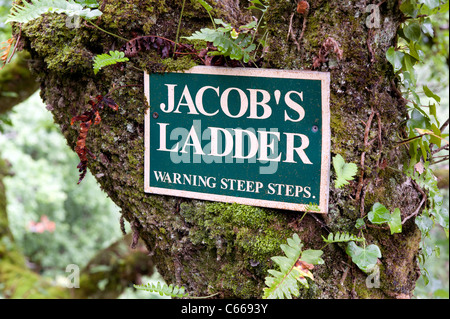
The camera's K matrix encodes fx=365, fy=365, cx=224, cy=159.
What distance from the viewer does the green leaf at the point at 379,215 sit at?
1.04m

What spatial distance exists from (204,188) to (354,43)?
0.63m

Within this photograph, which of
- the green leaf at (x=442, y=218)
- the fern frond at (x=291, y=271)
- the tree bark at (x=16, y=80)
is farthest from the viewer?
the tree bark at (x=16, y=80)

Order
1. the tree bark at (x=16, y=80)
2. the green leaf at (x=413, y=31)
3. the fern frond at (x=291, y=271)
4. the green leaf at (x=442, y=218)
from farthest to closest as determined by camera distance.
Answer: the tree bark at (x=16, y=80) < the green leaf at (x=442, y=218) < the green leaf at (x=413, y=31) < the fern frond at (x=291, y=271)

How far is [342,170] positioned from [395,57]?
1.14ft

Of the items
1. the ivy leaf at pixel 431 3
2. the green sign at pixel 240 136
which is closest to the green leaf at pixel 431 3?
the ivy leaf at pixel 431 3

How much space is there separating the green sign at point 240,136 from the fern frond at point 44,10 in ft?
0.91

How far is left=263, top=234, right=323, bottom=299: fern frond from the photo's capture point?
0.96m

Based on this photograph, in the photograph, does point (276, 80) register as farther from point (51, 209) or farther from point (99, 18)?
point (51, 209)

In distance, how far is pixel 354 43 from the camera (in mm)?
1039

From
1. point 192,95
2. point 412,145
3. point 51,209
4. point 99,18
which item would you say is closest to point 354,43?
point 412,145

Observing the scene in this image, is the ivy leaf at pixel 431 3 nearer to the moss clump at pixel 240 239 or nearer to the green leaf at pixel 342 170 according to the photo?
the green leaf at pixel 342 170

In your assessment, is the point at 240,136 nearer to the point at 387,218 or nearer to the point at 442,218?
the point at 387,218

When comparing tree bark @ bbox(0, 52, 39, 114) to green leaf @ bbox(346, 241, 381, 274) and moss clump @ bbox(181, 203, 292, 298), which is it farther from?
green leaf @ bbox(346, 241, 381, 274)

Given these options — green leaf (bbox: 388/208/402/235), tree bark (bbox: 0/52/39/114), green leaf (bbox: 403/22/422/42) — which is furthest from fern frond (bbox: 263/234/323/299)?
tree bark (bbox: 0/52/39/114)
